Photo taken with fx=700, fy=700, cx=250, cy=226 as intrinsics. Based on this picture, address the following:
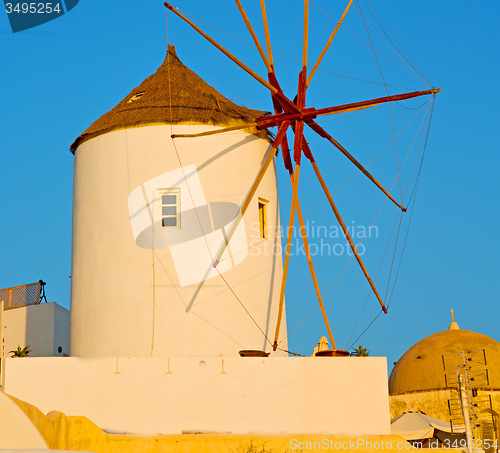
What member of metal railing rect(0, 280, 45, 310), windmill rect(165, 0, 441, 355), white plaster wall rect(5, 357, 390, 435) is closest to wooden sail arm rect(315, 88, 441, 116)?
windmill rect(165, 0, 441, 355)

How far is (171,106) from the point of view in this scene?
15703 millimetres

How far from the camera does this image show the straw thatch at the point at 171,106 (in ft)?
50.8

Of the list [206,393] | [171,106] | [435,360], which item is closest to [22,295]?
[171,106]

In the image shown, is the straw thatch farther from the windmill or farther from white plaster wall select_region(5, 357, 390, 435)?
white plaster wall select_region(5, 357, 390, 435)

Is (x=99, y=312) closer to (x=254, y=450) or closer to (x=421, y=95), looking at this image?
(x=254, y=450)

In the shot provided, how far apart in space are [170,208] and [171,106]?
7.73 ft

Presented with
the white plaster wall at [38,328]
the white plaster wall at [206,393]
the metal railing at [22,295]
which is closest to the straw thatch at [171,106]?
the white plaster wall at [38,328]

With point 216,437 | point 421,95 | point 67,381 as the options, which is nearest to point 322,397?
point 216,437

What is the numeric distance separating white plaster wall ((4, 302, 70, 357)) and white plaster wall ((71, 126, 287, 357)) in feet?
13.3

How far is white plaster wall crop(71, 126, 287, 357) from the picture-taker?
14453 mm

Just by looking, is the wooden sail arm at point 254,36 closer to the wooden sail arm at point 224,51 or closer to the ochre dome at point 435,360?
the wooden sail arm at point 224,51

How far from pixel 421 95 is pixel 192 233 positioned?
5.75 m

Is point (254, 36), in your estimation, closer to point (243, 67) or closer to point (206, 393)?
point (243, 67)

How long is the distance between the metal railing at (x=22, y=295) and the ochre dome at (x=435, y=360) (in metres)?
16.0
